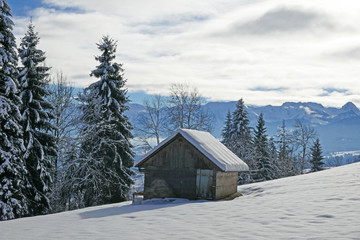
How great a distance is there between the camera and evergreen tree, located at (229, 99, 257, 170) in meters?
40.3

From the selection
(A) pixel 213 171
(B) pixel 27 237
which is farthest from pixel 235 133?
(B) pixel 27 237

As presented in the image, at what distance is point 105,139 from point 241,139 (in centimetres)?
1941

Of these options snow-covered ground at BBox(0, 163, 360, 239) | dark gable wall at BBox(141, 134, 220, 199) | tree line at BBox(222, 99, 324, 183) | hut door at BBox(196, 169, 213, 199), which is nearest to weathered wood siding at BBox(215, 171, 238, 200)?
hut door at BBox(196, 169, 213, 199)

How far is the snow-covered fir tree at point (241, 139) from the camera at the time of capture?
1586 inches

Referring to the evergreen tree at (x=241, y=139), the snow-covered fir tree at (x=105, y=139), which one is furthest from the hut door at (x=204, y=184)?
the evergreen tree at (x=241, y=139)

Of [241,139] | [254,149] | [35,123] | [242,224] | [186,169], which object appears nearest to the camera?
[242,224]

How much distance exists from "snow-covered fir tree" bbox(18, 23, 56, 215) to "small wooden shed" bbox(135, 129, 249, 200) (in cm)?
Answer: 835

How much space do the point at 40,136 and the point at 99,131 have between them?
434 cm

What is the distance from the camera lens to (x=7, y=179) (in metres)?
20.5

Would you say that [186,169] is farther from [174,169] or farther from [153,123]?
[153,123]

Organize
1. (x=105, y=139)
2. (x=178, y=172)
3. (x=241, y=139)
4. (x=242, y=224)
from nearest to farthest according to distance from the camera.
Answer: (x=242, y=224) → (x=178, y=172) → (x=105, y=139) → (x=241, y=139)

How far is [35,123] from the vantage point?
2541cm

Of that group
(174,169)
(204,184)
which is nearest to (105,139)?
(174,169)

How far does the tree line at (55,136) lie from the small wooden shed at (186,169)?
6973 mm
